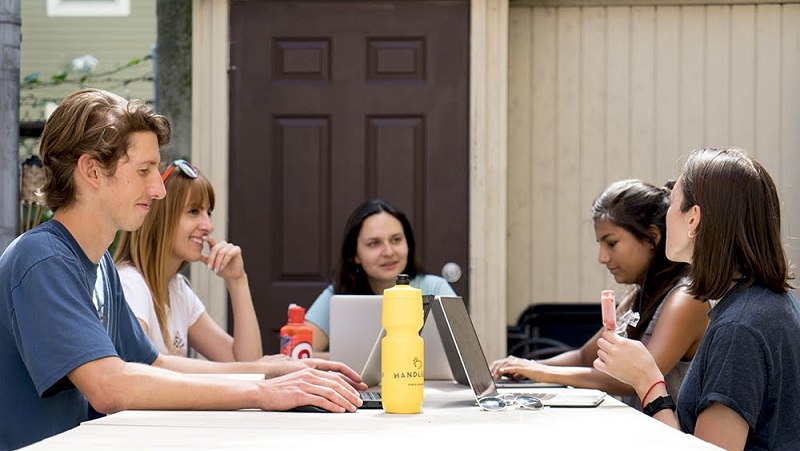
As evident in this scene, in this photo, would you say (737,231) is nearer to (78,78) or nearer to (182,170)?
(182,170)

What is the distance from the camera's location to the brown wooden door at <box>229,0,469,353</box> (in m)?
5.36

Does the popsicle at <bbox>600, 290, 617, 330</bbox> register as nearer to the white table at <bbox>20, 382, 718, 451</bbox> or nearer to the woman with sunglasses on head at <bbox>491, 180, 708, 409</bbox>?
the white table at <bbox>20, 382, 718, 451</bbox>

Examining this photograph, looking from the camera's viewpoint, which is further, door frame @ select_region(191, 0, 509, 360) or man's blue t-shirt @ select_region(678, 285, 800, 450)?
door frame @ select_region(191, 0, 509, 360)

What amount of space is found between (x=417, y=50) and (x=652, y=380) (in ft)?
9.93

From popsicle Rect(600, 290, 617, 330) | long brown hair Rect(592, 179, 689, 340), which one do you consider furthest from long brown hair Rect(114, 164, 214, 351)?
popsicle Rect(600, 290, 617, 330)

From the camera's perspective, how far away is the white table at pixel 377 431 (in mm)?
1990

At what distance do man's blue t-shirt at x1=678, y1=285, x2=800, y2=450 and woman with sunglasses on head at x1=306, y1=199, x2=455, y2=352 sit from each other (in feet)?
6.29

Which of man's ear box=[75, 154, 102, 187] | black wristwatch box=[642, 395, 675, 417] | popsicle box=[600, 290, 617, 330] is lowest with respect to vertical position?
black wristwatch box=[642, 395, 675, 417]

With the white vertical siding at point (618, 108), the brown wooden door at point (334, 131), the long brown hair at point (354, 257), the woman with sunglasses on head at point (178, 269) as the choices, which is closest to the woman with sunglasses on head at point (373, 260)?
the long brown hair at point (354, 257)

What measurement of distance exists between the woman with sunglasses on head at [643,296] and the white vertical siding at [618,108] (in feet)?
6.01

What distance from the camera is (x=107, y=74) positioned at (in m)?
5.77

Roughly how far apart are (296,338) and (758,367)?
1.44 m

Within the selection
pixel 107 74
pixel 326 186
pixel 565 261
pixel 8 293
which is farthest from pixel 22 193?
pixel 8 293

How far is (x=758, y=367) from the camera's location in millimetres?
2400
